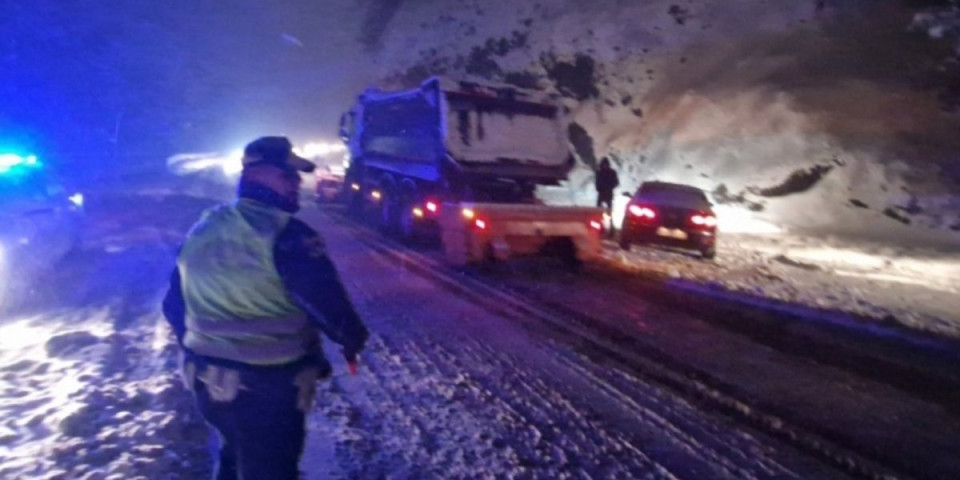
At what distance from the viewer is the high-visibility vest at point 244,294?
8.40 feet

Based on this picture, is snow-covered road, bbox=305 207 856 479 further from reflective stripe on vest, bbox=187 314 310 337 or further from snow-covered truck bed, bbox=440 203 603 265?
snow-covered truck bed, bbox=440 203 603 265

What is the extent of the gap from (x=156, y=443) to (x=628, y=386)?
12.0 feet

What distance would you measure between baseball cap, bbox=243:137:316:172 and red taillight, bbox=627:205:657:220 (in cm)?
1248

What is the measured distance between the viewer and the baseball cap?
2.70m

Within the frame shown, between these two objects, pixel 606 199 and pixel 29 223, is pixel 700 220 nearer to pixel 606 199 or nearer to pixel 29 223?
pixel 606 199

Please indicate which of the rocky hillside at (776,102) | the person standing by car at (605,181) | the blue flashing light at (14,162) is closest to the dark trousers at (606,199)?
the person standing by car at (605,181)

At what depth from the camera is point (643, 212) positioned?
1466 cm

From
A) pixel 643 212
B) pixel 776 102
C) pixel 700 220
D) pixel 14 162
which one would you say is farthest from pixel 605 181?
pixel 14 162

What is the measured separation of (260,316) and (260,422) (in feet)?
1.25

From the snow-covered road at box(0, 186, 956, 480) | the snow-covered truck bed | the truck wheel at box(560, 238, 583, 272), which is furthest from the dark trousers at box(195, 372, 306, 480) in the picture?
the truck wheel at box(560, 238, 583, 272)

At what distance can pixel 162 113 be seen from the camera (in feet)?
289

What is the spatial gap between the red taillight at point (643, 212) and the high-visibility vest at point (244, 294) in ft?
41.4

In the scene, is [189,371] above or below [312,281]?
below

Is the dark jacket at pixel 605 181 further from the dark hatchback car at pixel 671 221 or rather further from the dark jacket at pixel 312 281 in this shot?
the dark jacket at pixel 312 281
